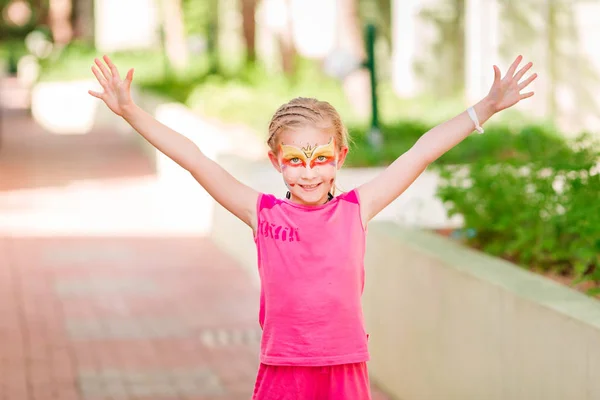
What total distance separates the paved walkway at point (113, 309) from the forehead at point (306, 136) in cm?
285

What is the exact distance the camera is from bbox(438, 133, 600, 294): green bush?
5.10m

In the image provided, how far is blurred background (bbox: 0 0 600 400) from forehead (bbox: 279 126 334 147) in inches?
21.5

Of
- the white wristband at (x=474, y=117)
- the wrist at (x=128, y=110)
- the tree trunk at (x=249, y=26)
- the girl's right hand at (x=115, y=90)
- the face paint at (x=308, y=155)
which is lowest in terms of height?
the face paint at (x=308, y=155)

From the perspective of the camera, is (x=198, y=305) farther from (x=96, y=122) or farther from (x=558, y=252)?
(x=96, y=122)

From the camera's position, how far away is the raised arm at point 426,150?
358 centimetres

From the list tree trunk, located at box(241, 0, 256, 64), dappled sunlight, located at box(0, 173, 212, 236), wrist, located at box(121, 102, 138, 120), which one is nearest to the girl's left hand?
wrist, located at box(121, 102, 138, 120)

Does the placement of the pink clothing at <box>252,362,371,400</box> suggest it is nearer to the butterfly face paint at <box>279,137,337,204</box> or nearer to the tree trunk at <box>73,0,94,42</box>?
the butterfly face paint at <box>279,137,337,204</box>

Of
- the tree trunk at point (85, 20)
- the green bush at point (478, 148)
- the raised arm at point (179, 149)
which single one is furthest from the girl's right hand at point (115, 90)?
the tree trunk at point (85, 20)

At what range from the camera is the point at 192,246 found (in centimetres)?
1101

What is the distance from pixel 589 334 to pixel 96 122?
78.9 ft

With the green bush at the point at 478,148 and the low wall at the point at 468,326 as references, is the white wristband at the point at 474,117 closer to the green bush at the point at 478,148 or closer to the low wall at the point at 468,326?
the low wall at the point at 468,326

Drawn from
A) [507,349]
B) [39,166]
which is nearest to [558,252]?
[507,349]

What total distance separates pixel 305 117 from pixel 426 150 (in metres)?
0.41

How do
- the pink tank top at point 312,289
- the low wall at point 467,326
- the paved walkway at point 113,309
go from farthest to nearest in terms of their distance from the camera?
1. the paved walkway at point 113,309
2. the low wall at point 467,326
3. the pink tank top at point 312,289
